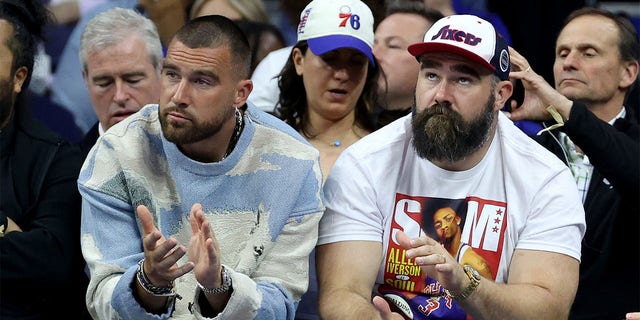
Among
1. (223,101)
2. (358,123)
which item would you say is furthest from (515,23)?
(223,101)

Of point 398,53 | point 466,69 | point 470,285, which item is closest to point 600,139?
point 466,69

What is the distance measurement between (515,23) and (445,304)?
3698 mm

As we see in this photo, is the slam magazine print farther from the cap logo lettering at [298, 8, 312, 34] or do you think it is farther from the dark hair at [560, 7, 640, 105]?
the dark hair at [560, 7, 640, 105]

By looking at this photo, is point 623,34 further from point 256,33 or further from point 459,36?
point 256,33

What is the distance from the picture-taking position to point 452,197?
445cm

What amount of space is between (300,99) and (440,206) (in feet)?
3.82

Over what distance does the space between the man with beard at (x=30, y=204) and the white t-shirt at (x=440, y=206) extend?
981 mm

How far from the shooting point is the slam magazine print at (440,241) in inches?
171

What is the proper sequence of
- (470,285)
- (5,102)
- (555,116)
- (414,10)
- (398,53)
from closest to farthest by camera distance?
(470,285)
(5,102)
(555,116)
(398,53)
(414,10)

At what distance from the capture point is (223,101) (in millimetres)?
4250

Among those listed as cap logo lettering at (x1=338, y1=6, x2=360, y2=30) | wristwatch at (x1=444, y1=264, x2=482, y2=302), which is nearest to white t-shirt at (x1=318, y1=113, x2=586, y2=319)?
wristwatch at (x1=444, y1=264, x2=482, y2=302)

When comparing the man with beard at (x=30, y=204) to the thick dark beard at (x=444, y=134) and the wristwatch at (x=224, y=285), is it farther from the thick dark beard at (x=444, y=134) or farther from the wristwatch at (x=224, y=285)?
the thick dark beard at (x=444, y=134)

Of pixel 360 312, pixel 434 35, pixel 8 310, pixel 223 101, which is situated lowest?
pixel 8 310

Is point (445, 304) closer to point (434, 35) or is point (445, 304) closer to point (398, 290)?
point (398, 290)
